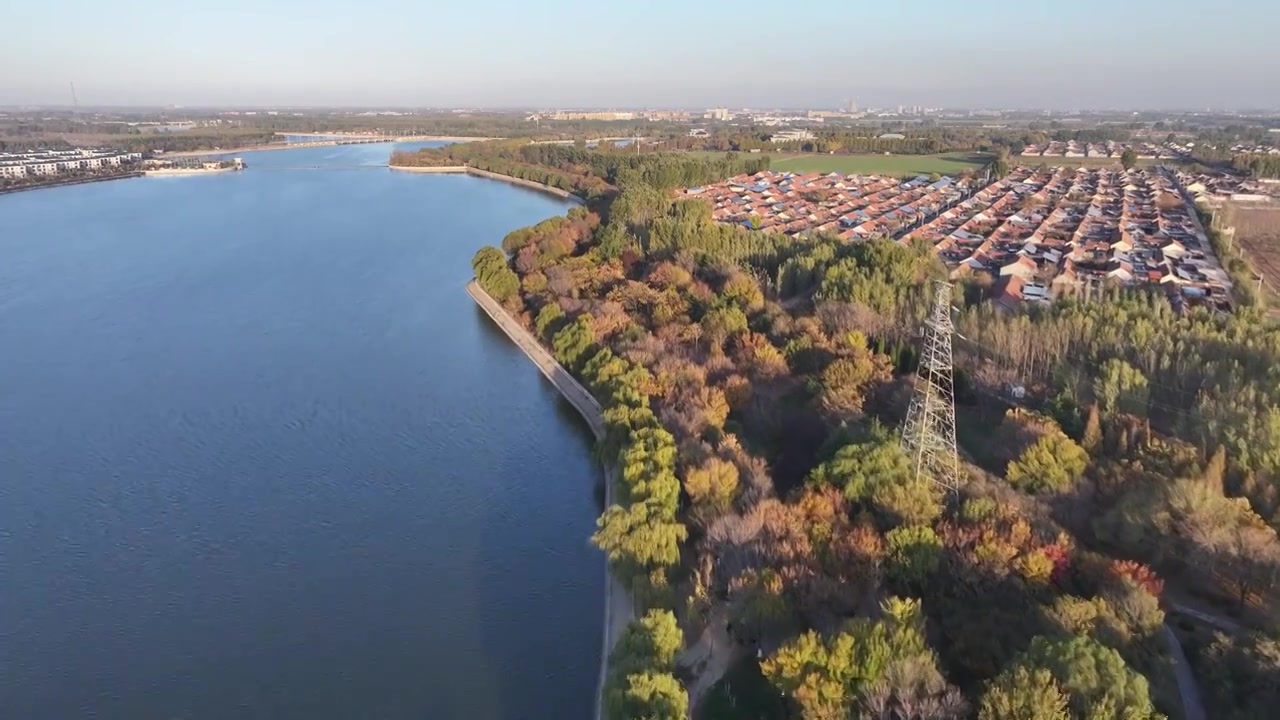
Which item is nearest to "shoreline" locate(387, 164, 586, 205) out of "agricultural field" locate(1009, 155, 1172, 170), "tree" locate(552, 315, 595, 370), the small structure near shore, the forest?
the small structure near shore

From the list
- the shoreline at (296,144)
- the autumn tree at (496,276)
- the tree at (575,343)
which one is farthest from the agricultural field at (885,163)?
the shoreline at (296,144)

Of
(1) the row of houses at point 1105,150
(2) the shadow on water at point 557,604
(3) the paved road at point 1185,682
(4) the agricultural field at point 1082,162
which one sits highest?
(1) the row of houses at point 1105,150

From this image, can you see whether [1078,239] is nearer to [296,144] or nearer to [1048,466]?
[1048,466]

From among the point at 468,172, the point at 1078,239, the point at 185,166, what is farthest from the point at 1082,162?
the point at 185,166

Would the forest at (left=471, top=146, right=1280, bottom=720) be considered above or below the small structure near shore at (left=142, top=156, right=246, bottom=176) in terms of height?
below

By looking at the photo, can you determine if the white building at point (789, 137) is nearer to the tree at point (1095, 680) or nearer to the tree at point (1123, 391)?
the tree at point (1123, 391)

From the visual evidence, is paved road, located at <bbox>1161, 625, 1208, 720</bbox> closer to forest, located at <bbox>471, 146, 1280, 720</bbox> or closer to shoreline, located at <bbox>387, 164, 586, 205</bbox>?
forest, located at <bbox>471, 146, 1280, 720</bbox>

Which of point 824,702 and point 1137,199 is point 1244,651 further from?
point 1137,199
